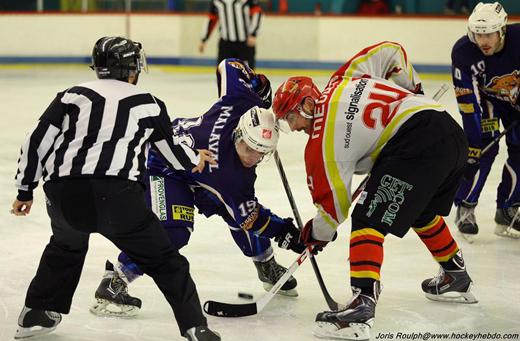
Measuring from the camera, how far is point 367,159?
10.2 feet

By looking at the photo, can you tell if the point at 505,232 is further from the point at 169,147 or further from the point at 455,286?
the point at 169,147

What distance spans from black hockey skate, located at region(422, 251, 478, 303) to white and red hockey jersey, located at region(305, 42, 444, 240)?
57 centimetres

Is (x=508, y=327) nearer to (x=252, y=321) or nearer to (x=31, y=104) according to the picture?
(x=252, y=321)

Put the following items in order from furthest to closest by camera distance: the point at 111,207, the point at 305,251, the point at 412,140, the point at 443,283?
1. the point at 443,283
2. the point at 305,251
3. the point at 412,140
4. the point at 111,207

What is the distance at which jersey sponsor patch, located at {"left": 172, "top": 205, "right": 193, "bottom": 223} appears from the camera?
3275 millimetres

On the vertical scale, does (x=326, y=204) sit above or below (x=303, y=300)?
above

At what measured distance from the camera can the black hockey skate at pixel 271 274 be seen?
3.52 metres

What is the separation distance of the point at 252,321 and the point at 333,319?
0.99 ft

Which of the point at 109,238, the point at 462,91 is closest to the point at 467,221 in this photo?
the point at 462,91

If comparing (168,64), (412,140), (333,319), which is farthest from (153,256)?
(168,64)

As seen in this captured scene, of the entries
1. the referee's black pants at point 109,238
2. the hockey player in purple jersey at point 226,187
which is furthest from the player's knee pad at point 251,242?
the referee's black pants at point 109,238

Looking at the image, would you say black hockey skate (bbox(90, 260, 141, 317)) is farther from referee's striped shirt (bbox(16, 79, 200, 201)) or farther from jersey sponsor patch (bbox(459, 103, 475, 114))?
jersey sponsor patch (bbox(459, 103, 475, 114))

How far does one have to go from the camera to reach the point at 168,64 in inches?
474

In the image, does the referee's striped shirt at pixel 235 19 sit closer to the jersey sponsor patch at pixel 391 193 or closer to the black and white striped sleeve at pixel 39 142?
the jersey sponsor patch at pixel 391 193
